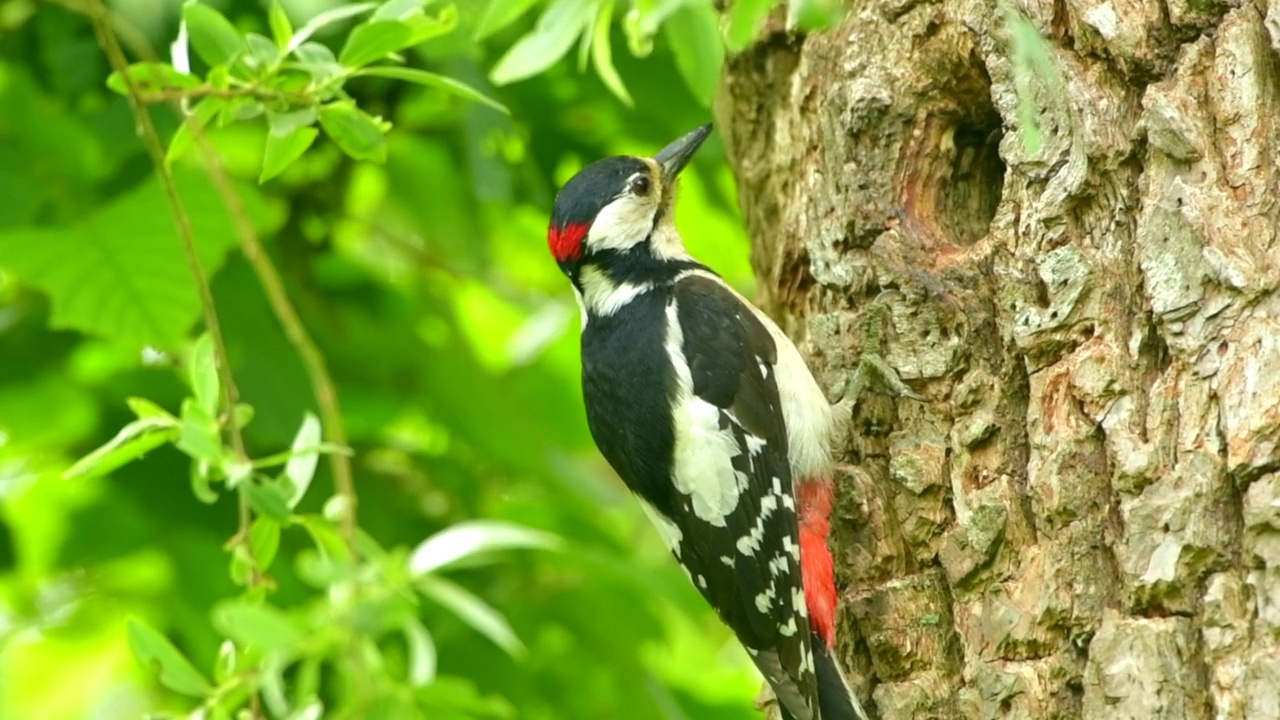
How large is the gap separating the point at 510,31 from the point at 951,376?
3.74ft

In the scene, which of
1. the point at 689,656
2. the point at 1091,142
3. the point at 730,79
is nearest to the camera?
the point at 1091,142

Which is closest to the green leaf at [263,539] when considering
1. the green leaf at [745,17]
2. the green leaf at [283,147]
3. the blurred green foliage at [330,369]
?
the blurred green foliage at [330,369]

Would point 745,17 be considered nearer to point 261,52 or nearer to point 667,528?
point 261,52

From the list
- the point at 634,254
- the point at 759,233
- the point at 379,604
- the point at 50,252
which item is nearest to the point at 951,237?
the point at 759,233

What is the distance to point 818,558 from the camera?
2848 millimetres

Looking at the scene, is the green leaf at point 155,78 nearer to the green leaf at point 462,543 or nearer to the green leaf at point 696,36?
the green leaf at point 462,543

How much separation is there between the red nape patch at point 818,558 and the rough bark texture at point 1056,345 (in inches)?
1.2

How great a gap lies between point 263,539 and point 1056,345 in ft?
4.01

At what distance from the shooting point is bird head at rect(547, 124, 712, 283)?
10.8 feet

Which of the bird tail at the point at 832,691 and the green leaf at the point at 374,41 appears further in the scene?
the bird tail at the point at 832,691

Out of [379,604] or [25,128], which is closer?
[379,604]

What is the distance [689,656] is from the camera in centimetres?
462

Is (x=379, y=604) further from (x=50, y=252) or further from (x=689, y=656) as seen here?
(x=689, y=656)

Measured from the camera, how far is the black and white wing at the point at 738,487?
2.84 meters
